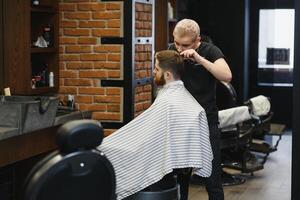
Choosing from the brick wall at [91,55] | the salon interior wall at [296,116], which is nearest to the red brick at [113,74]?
the brick wall at [91,55]

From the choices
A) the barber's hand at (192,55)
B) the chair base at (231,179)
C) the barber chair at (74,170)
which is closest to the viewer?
the barber chair at (74,170)

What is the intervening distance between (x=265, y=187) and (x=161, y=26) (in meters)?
2.05

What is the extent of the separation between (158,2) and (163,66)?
325 cm

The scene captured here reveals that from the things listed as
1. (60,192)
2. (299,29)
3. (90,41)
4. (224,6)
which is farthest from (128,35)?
(224,6)

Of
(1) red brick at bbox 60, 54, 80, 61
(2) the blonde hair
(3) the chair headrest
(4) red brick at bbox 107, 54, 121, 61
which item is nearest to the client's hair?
(2) the blonde hair

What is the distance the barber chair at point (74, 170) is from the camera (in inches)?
79.4

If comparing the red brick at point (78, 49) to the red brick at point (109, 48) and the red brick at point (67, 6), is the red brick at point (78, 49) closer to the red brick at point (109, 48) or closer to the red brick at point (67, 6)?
the red brick at point (109, 48)

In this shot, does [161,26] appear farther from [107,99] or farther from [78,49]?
[107,99]

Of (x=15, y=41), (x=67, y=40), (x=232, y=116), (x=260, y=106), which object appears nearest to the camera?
(x=15, y=41)

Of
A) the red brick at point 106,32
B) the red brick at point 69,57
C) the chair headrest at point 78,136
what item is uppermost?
the red brick at point 106,32

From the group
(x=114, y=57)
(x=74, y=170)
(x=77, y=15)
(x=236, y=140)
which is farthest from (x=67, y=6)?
(x=74, y=170)

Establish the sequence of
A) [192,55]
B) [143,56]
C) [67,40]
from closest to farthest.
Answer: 1. [192,55]
2. [67,40]
3. [143,56]

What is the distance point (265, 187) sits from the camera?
5.61 meters

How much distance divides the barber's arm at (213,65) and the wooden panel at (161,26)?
9.63ft
